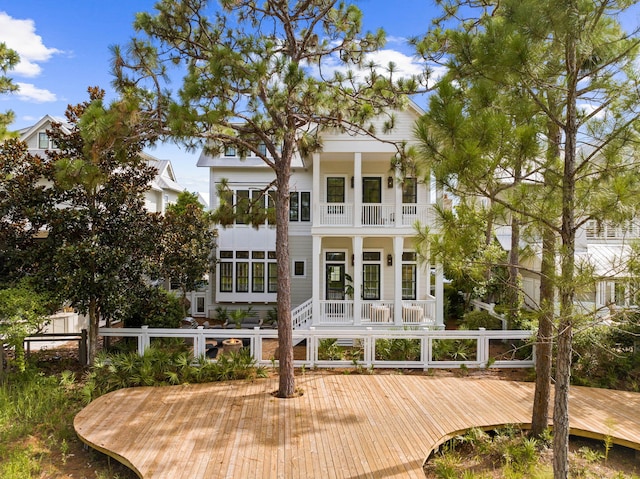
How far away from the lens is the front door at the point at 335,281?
1408cm

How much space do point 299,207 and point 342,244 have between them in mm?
2547

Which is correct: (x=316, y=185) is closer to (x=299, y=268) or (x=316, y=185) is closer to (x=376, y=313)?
(x=376, y=313)

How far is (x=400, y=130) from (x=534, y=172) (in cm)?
815

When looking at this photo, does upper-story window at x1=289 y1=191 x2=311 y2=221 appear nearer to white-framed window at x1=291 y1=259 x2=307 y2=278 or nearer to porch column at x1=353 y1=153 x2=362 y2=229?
white-framed window at x1=291 y1=259 x2=307 y2=278

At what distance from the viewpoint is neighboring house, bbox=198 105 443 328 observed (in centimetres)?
1195

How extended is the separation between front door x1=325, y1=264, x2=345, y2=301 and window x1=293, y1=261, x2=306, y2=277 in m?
1.46

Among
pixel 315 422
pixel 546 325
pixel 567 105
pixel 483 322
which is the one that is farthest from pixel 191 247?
pixel 567 105

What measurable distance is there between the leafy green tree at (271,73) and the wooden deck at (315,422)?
1067mm

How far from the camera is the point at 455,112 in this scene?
13.1ft

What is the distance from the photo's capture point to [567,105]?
4.36 meters

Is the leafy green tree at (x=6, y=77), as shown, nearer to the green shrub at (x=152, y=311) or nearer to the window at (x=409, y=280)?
the green shrub at (x=152, y=311)

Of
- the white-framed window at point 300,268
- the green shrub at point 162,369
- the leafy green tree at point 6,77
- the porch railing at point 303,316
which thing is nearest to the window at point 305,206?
the white-framed window at point 300,268

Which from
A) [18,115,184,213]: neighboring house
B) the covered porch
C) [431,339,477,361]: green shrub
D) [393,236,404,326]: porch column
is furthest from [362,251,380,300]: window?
[18,115,184,213]: neighboring house

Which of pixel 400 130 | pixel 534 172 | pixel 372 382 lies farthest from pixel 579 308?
pixel 400 130
